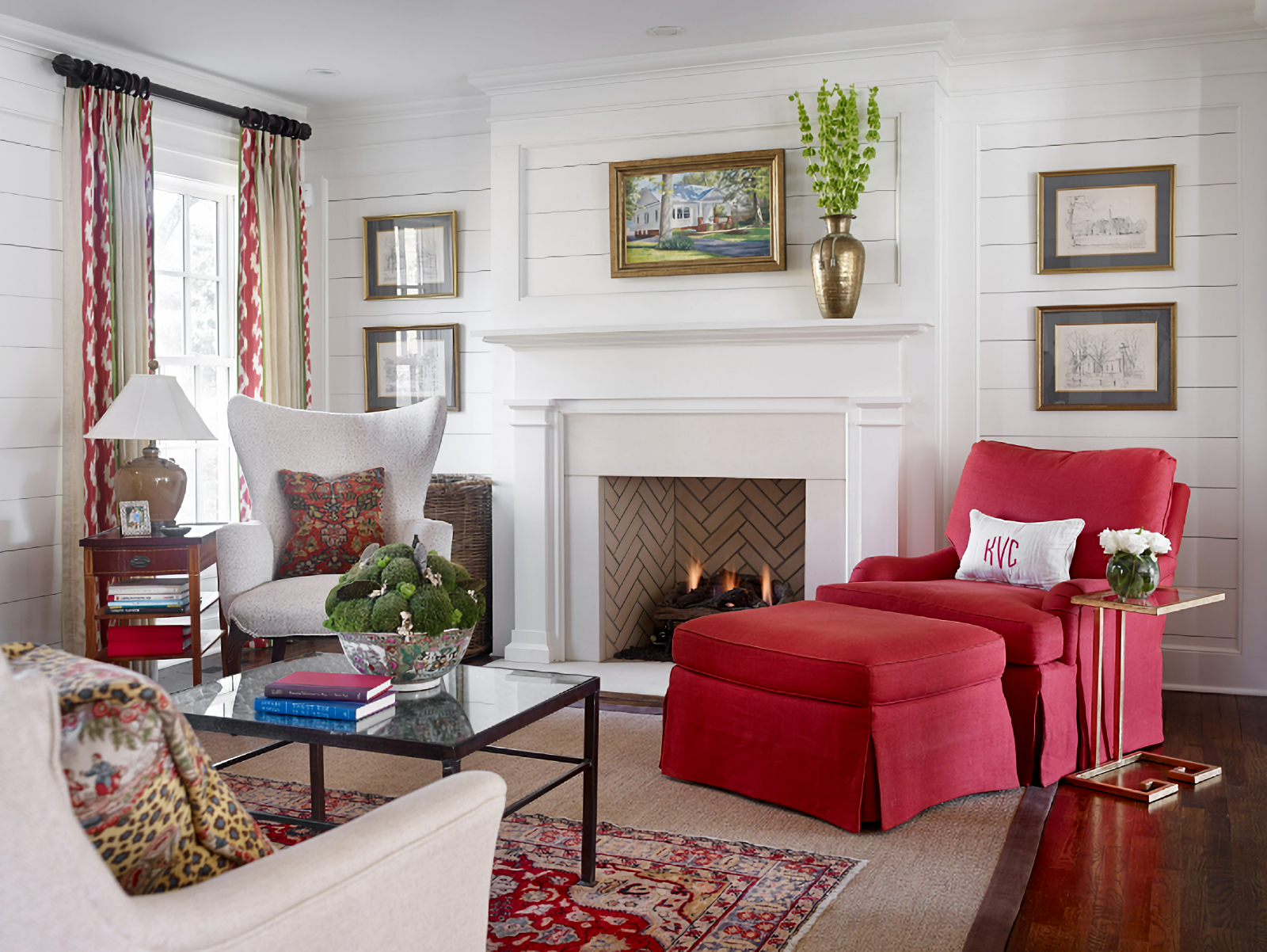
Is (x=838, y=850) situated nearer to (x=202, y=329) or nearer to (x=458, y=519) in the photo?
(x=458, y=519)

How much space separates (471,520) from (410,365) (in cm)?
92

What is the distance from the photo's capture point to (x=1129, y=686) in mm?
3195

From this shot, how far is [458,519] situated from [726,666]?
1930 mm

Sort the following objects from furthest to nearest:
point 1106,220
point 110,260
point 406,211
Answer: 1. point 406,211
2. point 110,260
3. point 1106,220

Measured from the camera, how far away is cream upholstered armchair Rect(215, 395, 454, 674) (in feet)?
11.4

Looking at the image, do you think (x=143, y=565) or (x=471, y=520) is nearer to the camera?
(x=143, y=565)

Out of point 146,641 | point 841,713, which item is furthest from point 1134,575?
point 146,641

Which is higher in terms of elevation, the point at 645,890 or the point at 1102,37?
the point at 1102,37

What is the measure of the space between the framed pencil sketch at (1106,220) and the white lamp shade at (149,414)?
10.7 ft

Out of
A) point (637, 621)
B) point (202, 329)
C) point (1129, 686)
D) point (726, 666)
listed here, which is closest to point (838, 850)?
point (726, 666)

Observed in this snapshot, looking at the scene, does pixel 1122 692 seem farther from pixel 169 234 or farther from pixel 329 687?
pixel 169 234

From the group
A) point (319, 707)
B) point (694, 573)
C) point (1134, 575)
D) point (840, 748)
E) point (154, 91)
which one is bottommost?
point (840, 748)

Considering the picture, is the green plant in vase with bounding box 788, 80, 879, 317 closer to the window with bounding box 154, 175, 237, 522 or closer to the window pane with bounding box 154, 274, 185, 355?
the window with bounding box 154, 175, 237, 522

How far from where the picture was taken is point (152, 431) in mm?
3895
